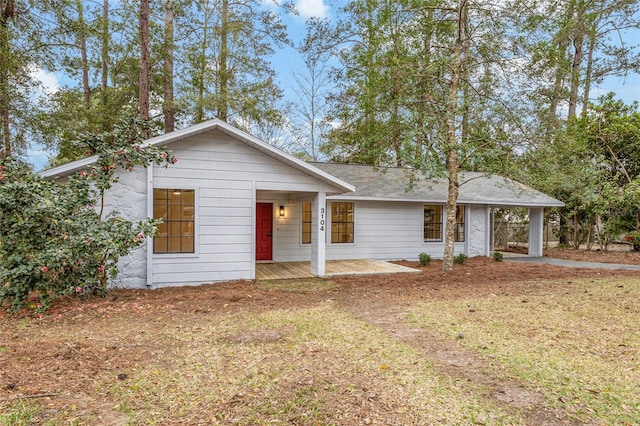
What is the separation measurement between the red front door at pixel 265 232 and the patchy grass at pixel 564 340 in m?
6.23

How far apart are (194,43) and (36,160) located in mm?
7820

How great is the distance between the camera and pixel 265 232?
11336 mm

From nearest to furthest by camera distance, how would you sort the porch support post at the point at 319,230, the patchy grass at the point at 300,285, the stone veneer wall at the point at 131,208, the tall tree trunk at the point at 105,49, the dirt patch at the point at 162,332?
the dirt patch at the point at 162,332 < the stone veneer wall at the point at 131,208 < the patchy grass at the point at 300,285 < the porch support post at the point at 319,230 < the tall tree trunk at the point at 105,49

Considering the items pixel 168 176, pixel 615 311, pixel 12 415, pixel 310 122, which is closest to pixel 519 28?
pixel 615 311

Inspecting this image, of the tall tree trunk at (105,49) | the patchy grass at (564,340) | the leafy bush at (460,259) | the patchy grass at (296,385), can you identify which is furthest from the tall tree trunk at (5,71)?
the leafy bush at (460,259)

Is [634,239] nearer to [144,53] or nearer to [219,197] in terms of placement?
[219,197]

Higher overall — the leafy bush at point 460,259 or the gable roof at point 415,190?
the gable roof at point 415,190

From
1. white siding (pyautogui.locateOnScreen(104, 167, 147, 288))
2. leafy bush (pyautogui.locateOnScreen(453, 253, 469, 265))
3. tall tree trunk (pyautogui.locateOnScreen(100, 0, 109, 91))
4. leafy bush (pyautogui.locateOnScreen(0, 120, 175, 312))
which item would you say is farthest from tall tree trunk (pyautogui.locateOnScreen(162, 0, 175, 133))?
leafy bush (pyautogui.locateOnScreen(453, 253, 469, 265))

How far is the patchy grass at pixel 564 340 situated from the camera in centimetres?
305

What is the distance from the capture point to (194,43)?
1533 centimetres

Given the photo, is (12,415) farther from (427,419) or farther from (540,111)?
(540,111)

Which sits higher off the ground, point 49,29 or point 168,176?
point 49,29

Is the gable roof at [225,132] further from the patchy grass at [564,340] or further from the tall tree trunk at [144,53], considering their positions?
the patchy grass at [564,340]

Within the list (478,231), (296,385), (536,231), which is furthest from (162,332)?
(536,231)
